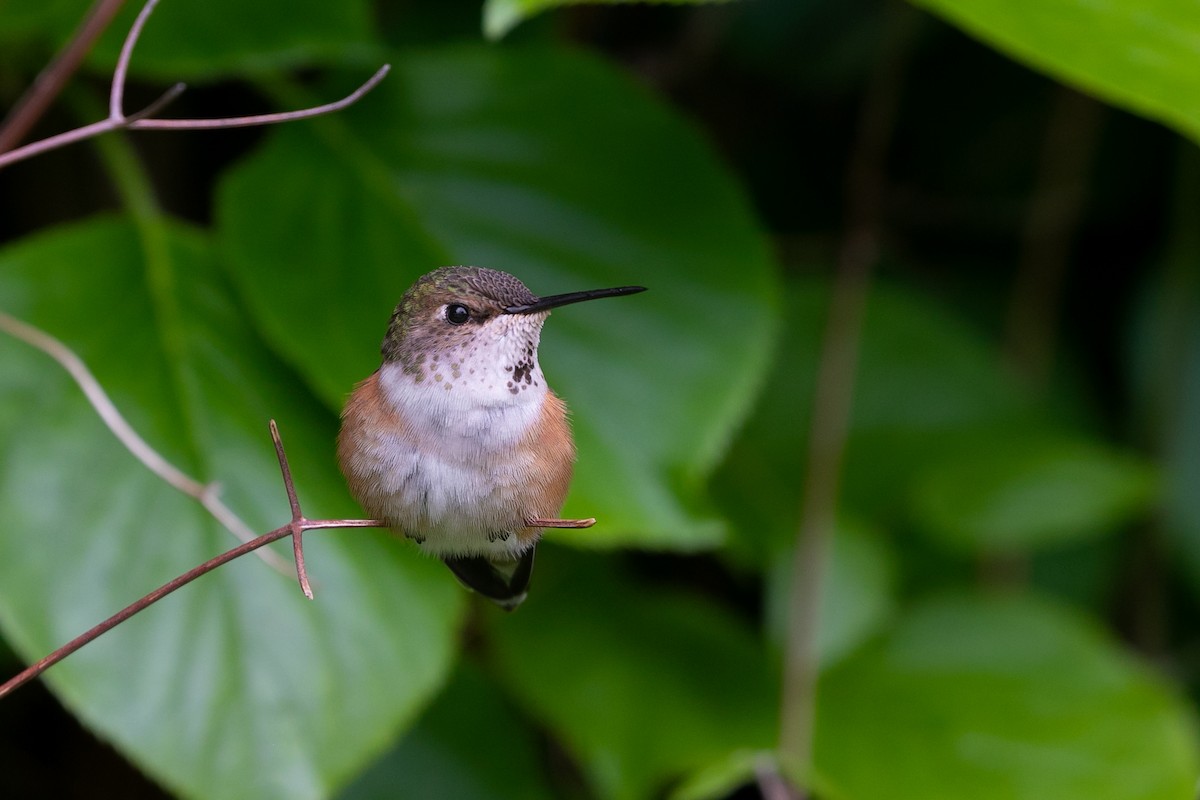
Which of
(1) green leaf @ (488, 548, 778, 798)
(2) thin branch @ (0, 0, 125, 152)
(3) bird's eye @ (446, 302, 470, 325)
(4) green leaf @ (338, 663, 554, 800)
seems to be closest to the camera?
(3) bird's eye @ (446, 302, 470, 325)

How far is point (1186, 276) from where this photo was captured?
265 centimetres

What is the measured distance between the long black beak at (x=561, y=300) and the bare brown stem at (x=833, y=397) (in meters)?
1.39

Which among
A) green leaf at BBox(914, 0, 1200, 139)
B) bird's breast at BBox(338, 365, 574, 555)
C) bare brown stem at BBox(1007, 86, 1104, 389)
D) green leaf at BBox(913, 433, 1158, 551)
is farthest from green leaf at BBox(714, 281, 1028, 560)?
bird's breast at BBox(338, 365, 574, 555)

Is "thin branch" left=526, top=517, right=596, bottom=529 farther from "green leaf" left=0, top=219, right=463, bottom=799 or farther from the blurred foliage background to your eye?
"green leaf" left=0, top=219, right=463, bottom=799

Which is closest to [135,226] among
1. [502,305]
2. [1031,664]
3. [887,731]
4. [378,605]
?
[378,605]

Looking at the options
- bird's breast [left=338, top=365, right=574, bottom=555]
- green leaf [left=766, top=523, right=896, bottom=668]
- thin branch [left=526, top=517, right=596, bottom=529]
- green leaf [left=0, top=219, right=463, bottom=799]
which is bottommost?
green leaf [left=766, top=523, right=896, bottom=668]

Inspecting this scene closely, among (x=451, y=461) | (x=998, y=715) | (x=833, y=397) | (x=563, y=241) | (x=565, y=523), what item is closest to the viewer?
(x=565, y=523)

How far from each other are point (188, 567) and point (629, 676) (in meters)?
0.82

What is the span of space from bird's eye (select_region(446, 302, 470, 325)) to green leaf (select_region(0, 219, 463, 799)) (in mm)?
689

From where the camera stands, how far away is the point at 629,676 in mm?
2010

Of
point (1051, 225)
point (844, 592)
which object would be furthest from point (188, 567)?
point (1051, 225)

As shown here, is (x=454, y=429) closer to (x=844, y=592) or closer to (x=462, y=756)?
(x=844, y=592)

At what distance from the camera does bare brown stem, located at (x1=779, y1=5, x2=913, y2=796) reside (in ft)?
6.56

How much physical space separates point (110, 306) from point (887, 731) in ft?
4.55
